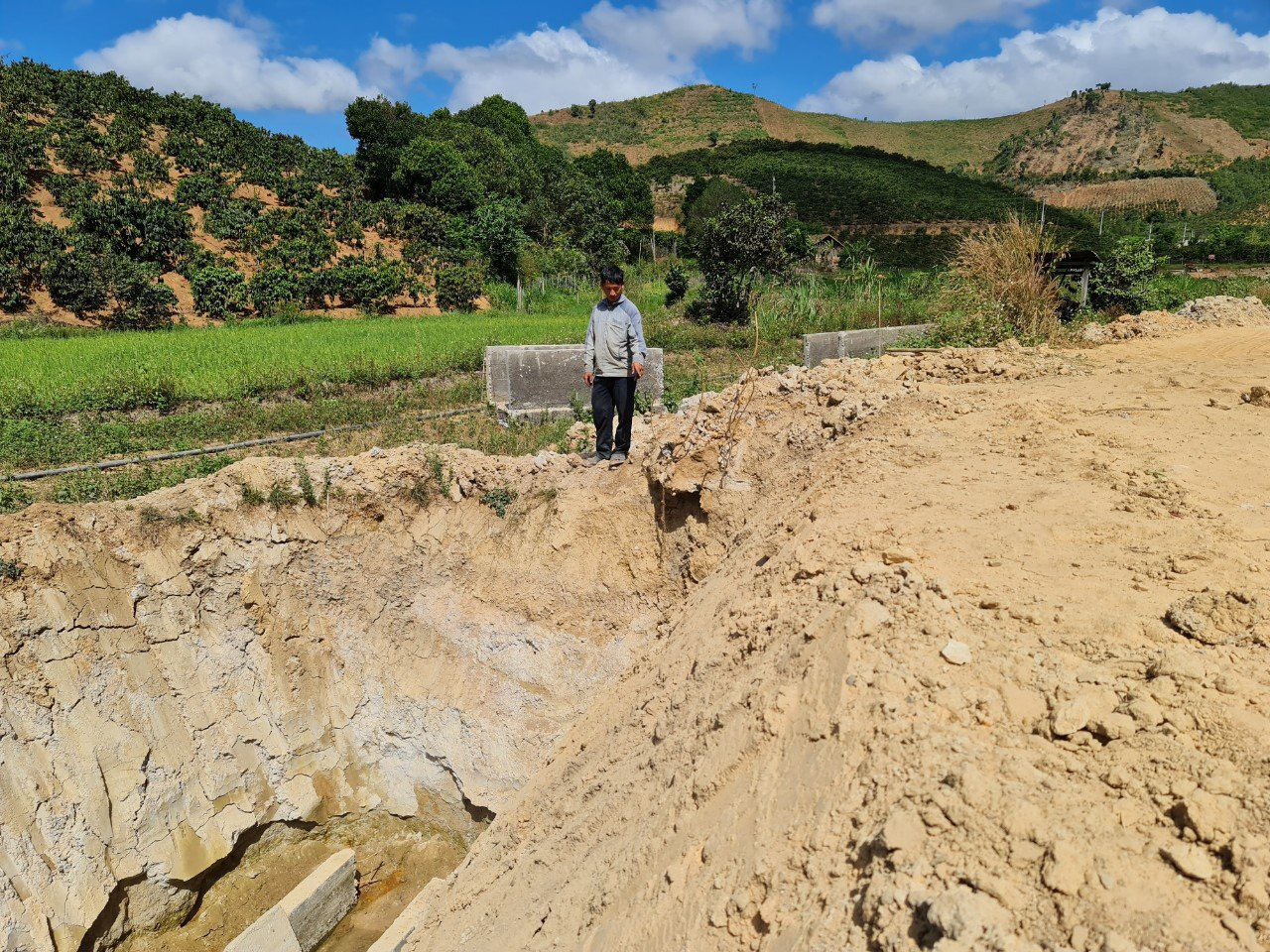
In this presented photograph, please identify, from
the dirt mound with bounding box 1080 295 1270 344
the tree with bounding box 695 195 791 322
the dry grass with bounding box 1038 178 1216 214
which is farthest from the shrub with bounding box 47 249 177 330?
the dry grass with bounding box 1038 178 1216 214

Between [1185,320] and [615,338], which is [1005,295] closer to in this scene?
[1185,320]

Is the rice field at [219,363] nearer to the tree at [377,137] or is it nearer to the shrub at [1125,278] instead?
the shrub at [1125,278]

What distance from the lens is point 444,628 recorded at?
5602 mm

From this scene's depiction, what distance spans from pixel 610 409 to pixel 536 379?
109 inches

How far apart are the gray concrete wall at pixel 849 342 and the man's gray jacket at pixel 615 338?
414 cm

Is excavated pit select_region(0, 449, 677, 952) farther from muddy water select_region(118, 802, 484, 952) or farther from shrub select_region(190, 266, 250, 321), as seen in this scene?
shrub select_region(190, 266, 250, 321)

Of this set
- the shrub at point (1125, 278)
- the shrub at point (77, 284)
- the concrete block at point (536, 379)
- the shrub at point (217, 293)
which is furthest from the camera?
the shrub at point (217, 293)

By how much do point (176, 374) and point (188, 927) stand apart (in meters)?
5.86

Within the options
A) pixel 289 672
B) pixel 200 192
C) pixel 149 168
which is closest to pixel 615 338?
pixel 289 672

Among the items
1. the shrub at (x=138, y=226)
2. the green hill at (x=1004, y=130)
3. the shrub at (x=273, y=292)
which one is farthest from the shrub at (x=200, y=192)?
the green hill at (x=1004, y=130)

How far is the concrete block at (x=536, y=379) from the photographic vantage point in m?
8.03

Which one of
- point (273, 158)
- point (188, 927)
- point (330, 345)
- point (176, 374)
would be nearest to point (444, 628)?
point (188, 927)

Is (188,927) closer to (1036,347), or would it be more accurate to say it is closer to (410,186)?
(1036,347)

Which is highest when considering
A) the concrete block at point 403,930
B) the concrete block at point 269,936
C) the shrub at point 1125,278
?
the shrub at point 1125,278
